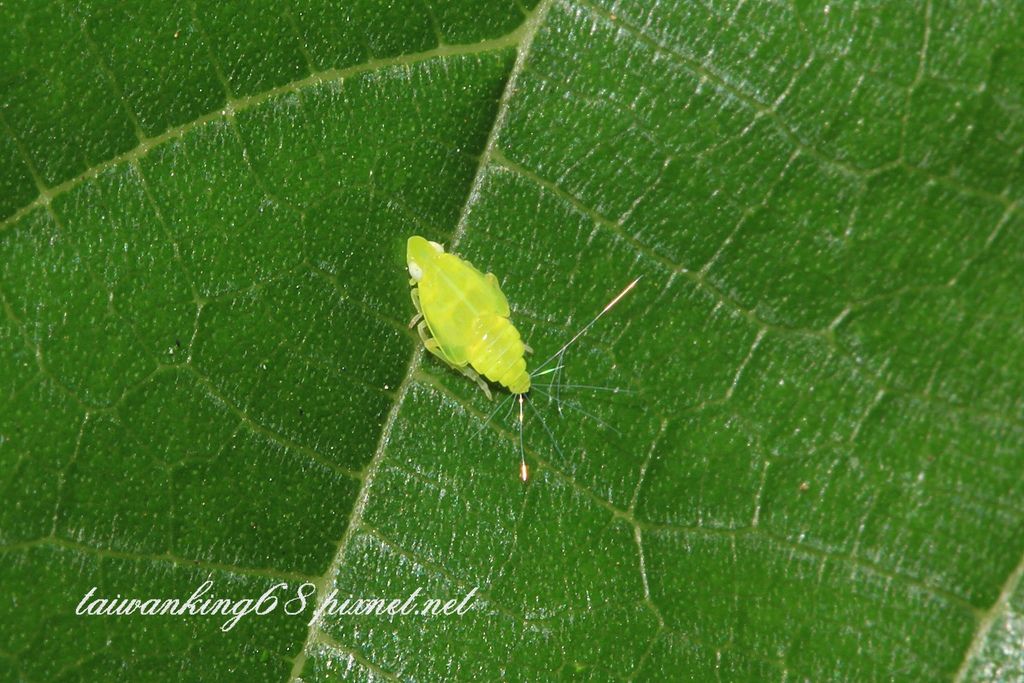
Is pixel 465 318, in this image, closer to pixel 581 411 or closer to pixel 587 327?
pixel 587 327

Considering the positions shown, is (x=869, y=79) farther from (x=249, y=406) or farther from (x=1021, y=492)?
(x=249, y=406)

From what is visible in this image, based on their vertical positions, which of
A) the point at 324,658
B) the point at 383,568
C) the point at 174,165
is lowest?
the point at 324,658

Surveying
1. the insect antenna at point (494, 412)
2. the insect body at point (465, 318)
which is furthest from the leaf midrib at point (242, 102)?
the insect antenna at point (494, 412)

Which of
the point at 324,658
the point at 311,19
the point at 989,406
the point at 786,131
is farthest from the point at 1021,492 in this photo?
the point at 311,19

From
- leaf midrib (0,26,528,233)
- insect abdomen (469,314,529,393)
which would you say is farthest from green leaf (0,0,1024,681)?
→ insect abdomen (469,314,529,393)

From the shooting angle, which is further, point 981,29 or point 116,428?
point 116,428

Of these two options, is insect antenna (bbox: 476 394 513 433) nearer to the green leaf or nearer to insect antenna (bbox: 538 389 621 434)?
the green leaf
